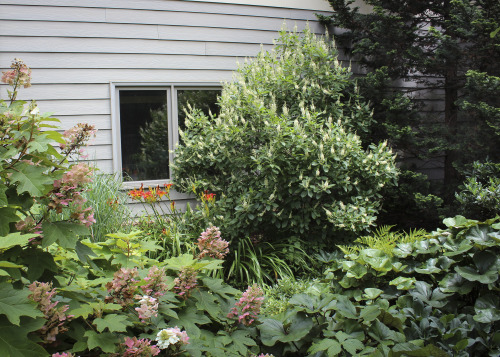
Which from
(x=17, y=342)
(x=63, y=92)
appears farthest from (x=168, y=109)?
(x=17, y=342)

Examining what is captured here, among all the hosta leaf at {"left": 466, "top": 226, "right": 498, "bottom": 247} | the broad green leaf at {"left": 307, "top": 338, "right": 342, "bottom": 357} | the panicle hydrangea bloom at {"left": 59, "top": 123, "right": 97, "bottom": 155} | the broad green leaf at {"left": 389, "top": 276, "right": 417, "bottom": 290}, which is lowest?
the broad green leaf at {"left": 307, "top": 338, "right": 342, "bottom": 357}

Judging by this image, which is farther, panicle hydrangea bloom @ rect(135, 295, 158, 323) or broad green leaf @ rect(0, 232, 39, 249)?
panicle hydrangea bloom @ rect(135, 295, 158, 323)

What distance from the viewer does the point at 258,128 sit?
485 centimetres

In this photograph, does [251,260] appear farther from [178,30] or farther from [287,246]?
[178,30]

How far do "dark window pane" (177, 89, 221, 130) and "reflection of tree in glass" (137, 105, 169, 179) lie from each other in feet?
0.72

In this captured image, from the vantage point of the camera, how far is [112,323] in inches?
62.8

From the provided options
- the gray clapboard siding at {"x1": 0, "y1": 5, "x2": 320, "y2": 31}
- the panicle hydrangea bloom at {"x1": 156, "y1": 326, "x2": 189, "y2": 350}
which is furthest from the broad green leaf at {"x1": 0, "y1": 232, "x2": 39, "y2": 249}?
the gray clapboard siding at {"x1": 0, "y1": 5, "x2": 320, "y2": 31}

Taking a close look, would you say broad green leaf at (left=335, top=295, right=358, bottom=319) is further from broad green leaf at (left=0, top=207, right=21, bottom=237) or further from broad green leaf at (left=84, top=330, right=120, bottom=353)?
broad green leaf at (left=0, top=207, right=21, bottom=237)

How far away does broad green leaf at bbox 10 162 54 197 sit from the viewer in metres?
1.41

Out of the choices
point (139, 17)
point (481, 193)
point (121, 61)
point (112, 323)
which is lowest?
point (112, 323)

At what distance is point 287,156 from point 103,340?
3.25 metres

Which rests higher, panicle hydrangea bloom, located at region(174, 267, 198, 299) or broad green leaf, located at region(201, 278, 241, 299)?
panicle hydrangea bloom, located at region(174, 267, 198, 299)

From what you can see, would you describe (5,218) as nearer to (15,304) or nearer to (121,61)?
(15,304)

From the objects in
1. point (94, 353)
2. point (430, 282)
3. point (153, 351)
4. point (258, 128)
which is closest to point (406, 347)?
point (430, 282)
